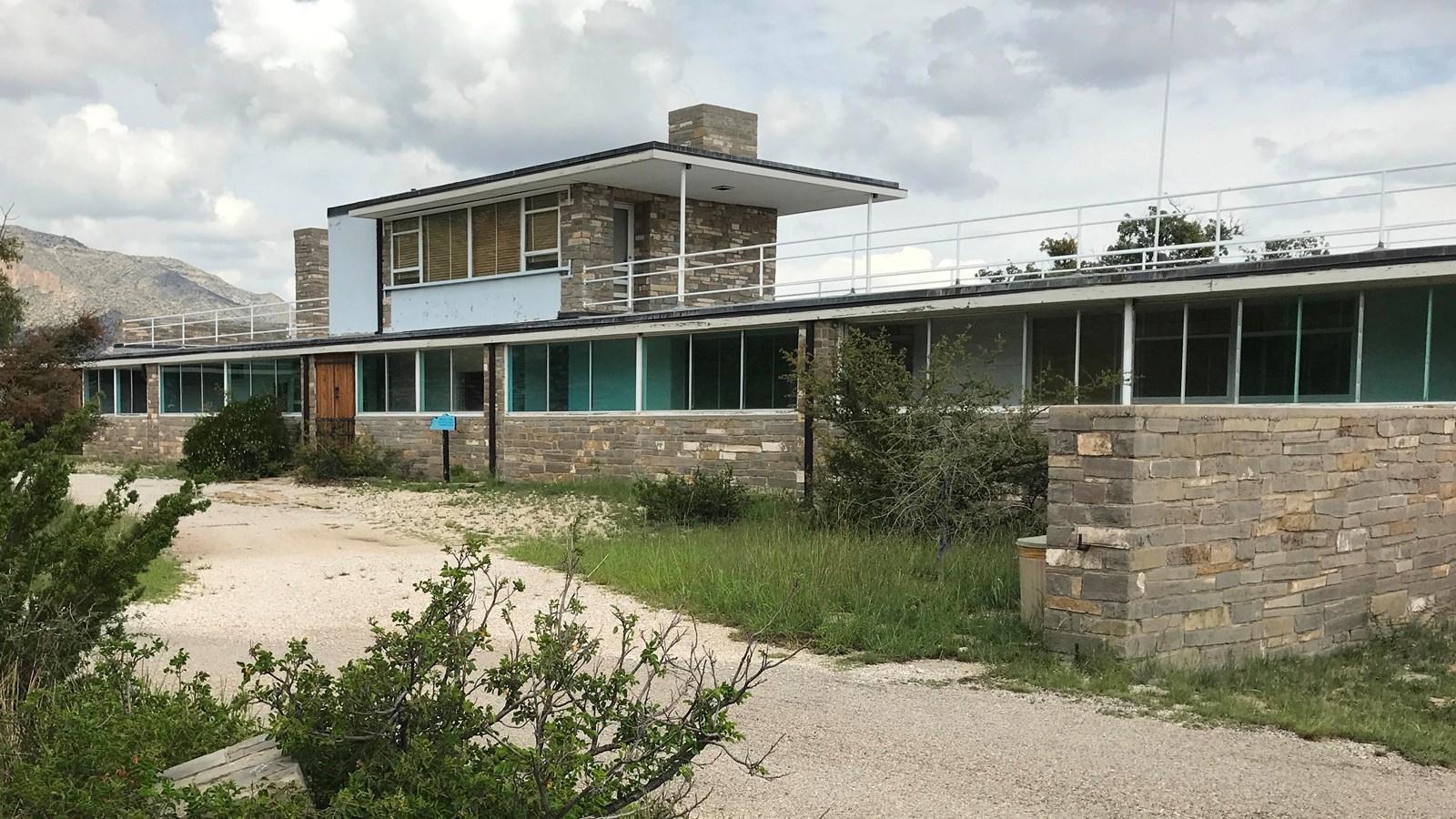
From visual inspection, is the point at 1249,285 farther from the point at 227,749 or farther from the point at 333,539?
the point at 227,749

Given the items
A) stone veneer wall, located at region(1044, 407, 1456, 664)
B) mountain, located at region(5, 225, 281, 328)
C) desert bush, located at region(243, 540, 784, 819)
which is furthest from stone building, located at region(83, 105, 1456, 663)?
mountain, located at region(5, 225, 281, 328)

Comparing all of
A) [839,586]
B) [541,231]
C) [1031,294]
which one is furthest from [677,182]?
[839,586]

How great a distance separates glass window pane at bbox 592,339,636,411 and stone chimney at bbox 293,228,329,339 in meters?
14.2

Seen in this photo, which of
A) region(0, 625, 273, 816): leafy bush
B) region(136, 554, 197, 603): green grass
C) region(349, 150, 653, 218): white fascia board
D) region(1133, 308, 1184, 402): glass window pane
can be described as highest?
region(349, 150, 653, 218): white fascia board

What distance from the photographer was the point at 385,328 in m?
27.5

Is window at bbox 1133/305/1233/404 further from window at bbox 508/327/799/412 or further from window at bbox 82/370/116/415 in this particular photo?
window at bbox 82/370/116/415

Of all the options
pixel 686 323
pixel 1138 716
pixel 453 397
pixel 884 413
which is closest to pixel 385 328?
pixel 453 397

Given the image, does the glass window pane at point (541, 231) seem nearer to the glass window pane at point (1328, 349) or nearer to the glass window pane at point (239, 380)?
the glass window pane at point (239, 380)

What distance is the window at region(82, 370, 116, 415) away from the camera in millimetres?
33384

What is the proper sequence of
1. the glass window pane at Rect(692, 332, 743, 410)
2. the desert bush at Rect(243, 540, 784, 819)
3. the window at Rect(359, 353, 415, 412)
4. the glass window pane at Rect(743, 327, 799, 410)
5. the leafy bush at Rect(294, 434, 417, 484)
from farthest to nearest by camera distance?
1. the window at Rect(359, 353, 415, 412)
2. the leafy bush at Rect(294, 434, 417, 484)
3. the glass window pane at Rect(692, 332, 743, 410)
4. the glass window pane at Rect(743, 327, 799, 410)
5. the desert bush at Rect(243, 540, 784, 819)

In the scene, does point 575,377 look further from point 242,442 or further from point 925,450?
point 925,450

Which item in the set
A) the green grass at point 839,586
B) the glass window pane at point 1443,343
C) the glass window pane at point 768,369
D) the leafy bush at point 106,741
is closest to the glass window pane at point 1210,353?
the glass window pane at point 1443,343

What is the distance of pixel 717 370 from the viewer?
20.6 metres

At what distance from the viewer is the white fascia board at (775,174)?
842 inches
